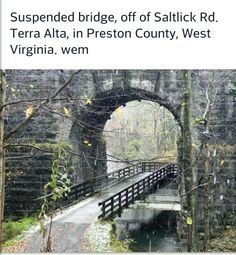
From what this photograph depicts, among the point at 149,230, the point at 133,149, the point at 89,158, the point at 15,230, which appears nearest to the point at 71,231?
the point at 15,230

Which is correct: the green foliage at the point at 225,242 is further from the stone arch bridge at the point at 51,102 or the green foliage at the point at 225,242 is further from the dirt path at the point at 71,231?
the stone arch bridge at the point at 51,102

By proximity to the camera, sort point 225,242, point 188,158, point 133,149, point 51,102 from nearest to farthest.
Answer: point 188,158, point 225,242, point 51,102, point 133,149

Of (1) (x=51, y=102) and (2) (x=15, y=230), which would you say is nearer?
(2) (x=15, y=230)

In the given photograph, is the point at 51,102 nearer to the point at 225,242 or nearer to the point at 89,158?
the point at 89,158

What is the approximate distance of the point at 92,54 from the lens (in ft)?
17.0

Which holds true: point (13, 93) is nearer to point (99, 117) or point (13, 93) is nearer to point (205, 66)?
point (99, 117)

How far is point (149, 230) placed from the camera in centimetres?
1587

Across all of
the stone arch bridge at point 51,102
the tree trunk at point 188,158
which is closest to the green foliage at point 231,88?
A: the stone arch bridge at point 51,102

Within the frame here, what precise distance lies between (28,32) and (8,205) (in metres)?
9.09

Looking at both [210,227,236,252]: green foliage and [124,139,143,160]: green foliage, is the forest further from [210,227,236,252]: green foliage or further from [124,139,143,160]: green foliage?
[124,139,143,160]: green foliage

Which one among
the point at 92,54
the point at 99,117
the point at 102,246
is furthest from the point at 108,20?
the point at 99,117

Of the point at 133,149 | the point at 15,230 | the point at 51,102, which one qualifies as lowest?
the point at 15,230

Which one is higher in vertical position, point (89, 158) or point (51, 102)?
point (51, 102)

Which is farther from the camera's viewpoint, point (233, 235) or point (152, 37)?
point (233, 235)
